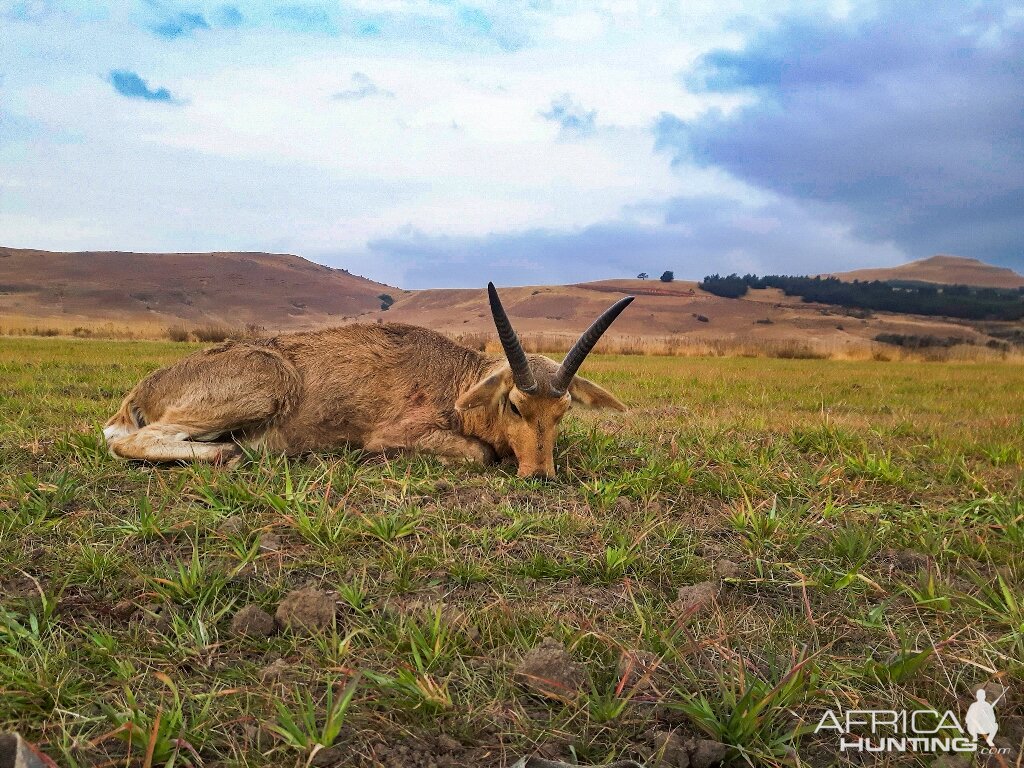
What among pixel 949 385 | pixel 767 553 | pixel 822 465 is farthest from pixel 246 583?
pixel 949 385

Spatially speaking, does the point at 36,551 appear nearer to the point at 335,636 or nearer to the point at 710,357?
the point at 335,636

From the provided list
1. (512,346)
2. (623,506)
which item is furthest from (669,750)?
(512,346)

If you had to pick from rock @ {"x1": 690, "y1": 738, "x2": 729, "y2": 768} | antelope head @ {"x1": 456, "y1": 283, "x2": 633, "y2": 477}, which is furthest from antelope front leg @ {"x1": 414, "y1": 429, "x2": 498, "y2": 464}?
rock @ {"x1": 690, "y1": 738, "x2": 729, "y2": 768}

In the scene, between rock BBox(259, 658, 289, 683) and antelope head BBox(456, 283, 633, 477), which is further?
antelope head BBox(456, 283, 633, 477)

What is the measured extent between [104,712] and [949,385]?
17094 mm

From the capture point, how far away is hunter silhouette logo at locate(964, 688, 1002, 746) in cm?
237

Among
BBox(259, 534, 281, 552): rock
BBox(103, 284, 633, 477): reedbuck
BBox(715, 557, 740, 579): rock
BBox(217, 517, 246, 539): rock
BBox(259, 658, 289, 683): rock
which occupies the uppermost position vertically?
BBox(103, 284, 633, 477): reedbuck

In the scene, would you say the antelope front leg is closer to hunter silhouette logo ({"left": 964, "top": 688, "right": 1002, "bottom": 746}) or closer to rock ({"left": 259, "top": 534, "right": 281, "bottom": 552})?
rock ({"left": 259, "top": 534, "right": 281, "bottom": 552})

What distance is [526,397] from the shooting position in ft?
18.6

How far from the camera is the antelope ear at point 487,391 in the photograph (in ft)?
19.5

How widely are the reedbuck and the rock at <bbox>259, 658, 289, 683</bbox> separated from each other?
9.94ft

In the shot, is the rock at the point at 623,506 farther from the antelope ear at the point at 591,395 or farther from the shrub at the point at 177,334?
the shrub at the point at 177,334

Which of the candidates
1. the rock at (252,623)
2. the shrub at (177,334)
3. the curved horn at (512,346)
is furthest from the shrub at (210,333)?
the rock at (252,623)

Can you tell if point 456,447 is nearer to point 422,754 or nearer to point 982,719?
point 422,754
